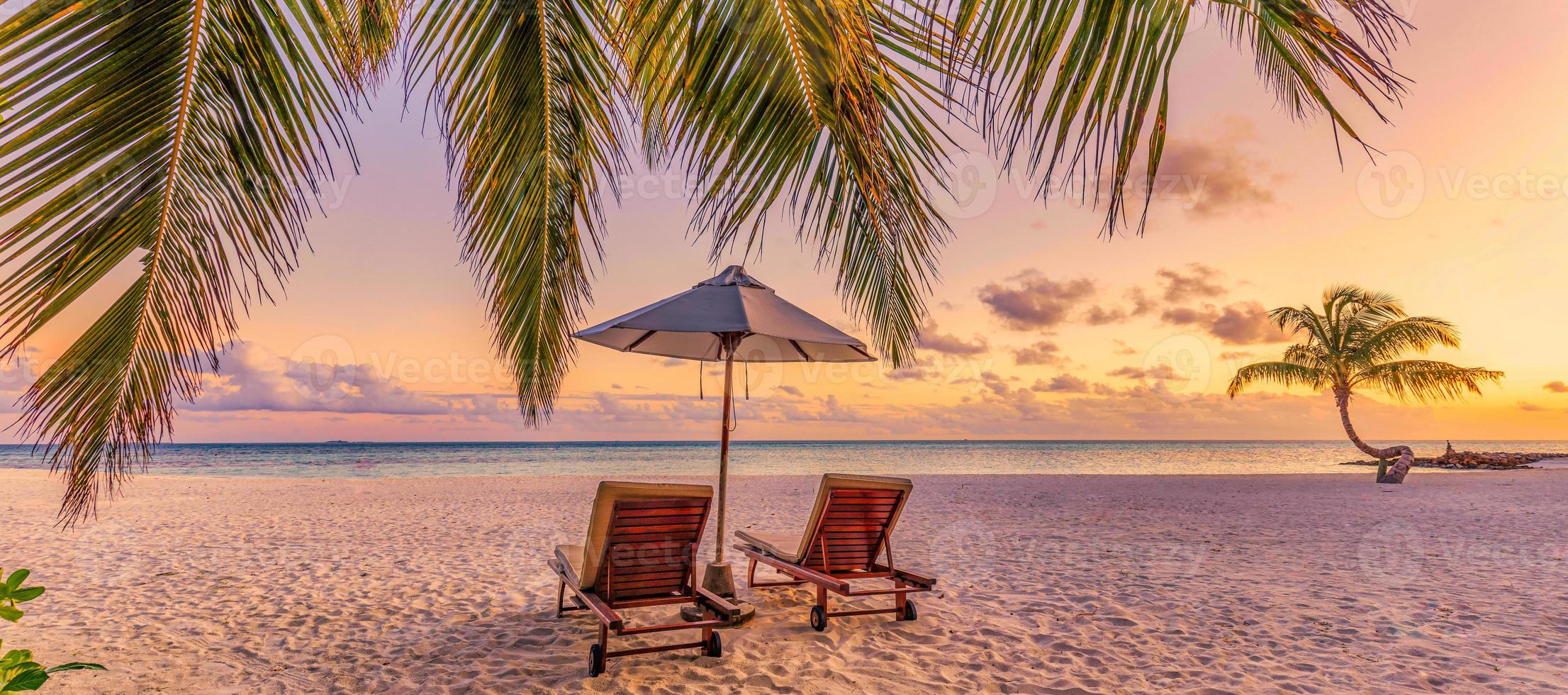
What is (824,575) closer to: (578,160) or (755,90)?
(578,160)

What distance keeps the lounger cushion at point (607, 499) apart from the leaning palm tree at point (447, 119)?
1.51m

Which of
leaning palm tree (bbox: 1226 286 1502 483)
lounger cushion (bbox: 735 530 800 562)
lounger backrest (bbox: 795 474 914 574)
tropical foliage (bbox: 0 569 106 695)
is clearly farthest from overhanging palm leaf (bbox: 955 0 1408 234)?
leaning palm tree (bbox: 1226 286 1502 483)

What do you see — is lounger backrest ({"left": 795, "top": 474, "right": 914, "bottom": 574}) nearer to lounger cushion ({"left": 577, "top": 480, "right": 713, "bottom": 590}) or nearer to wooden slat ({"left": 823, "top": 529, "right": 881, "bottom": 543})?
wooden slat ({"left": 823, "top": 529, "right": 881, "bottom": 543})

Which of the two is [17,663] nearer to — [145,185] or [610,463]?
[145,185]

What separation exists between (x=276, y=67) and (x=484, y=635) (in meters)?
3.25

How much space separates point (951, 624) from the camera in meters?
4.37

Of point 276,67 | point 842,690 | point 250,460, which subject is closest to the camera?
point 276,67

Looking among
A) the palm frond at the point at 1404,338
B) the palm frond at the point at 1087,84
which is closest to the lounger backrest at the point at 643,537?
the palm frond at the point at 1087,84

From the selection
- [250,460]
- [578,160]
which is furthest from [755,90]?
[250,460]

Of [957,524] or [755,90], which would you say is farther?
[957,524]

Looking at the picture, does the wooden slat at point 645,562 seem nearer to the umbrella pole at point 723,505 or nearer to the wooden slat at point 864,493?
the umbrella pole at point 723,505

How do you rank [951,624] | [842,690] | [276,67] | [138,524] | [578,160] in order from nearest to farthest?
1. [276,67]
2. [842,690]
3. [578,160]
4. [951,624]
5. [138,524]

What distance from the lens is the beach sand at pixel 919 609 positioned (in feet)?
11.5

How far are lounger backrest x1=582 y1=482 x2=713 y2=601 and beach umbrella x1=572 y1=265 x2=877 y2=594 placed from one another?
29cm
